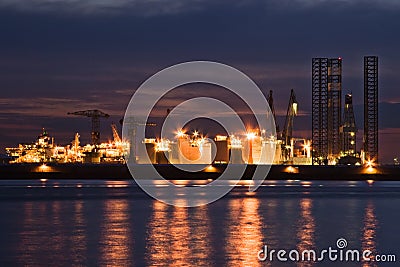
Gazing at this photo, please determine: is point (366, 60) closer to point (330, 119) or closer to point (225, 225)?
point (330, 119)

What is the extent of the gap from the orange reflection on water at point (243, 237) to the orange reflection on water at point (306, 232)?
4.83ft

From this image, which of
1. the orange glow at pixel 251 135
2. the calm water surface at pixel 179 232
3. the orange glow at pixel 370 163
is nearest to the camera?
the calm water surface at pixel 179 232

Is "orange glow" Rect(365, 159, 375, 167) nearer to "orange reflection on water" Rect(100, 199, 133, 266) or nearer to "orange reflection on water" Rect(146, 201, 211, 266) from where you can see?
"orange reflection on water" Rect(100, 199, 133, 266)

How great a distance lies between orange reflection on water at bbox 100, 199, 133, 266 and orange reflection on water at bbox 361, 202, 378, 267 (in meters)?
7.67

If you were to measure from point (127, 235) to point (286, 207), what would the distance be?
21.0 metres

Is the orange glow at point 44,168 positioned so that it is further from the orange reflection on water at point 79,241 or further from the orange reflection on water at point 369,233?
the orange reflection on water at point 369,233

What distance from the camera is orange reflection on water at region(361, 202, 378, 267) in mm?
28141

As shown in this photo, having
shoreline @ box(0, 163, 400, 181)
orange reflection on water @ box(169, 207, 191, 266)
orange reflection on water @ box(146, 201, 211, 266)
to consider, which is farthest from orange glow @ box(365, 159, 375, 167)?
orange reflection on water @ box(169, 207, 191, 266)

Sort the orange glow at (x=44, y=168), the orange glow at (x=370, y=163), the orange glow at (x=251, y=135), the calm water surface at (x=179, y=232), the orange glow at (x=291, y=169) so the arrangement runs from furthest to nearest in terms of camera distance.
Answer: the orange glow at (x=251, y=135), the orange glow at (x=44, y=168), the orange glow at (x=291, y=169), the orange glow at (x=370, y=163), the calm water surface at (x=179, y=232)

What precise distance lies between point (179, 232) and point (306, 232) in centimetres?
544

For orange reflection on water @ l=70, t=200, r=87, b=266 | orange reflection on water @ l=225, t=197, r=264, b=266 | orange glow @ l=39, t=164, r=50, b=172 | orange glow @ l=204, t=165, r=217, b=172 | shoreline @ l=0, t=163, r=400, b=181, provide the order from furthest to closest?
1. orange glow @ l=204, t=165, r=217, b=172
2. orange glow @ l=39, t=164, r=50, b=172
3. shoreline @ l=0, t=163, r=400, b=181
4. orange reflection on water @ l=70, t=200, r=87, b=266
5. orange reflection on water @ l=225, t=197, r=264, b=266

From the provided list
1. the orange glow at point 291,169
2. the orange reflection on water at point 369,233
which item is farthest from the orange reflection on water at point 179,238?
Result: the orange glow at point 291,169

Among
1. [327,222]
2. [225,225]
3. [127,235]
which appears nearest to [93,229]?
[127,235]

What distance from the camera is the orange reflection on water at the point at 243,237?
83.5ft
